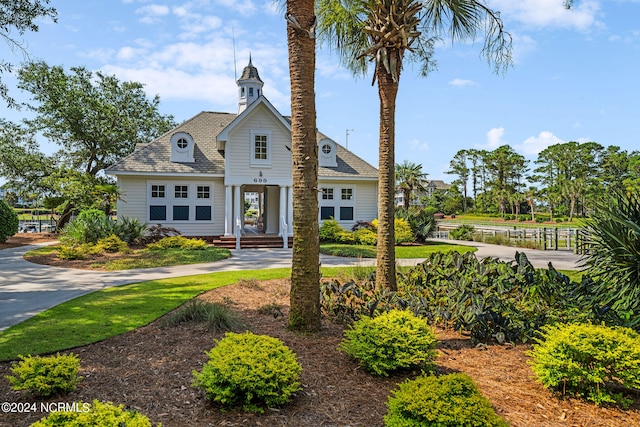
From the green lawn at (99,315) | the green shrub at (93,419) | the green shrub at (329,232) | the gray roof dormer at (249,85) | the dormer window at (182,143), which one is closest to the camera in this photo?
the green shrub at (93,419)

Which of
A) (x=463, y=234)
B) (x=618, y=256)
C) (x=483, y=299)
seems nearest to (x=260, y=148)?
(x=463, y=234)

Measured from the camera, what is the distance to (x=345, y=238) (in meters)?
20.2

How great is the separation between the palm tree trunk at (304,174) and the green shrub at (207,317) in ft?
3.02

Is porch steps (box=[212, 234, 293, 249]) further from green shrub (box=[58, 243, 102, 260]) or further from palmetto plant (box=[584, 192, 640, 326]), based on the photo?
palmetto plant (box=[584, 192, 640, 326])

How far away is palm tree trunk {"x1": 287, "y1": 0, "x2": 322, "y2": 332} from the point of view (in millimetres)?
5508

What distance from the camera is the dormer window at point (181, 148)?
69.2 feet

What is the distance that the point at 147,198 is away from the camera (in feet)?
67.1

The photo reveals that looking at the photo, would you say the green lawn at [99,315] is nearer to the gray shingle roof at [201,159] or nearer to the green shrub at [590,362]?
the green shrub at [590,362]

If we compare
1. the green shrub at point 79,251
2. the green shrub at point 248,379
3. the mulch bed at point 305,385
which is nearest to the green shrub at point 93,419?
the mulch bed at point 305,385

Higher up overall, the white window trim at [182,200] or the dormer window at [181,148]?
the dormer window at [181,148]

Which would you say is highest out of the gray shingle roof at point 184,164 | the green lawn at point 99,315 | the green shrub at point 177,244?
→ the gray shingle roof at point 184,164

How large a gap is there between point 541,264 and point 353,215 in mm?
11347

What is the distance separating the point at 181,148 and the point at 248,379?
19433 millimetres

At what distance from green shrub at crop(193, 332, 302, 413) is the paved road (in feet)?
14.2
